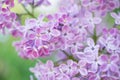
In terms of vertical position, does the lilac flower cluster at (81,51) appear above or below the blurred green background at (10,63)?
above

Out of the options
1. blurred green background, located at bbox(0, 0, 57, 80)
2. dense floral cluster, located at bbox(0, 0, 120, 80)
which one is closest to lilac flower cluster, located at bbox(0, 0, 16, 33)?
dense floral cluster, located at bbox(0, 0, 120, 80)

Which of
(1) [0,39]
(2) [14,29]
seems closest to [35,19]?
(2) [14,29]

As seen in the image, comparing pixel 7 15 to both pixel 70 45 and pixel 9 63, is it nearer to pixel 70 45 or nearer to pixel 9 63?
pixel 70 45

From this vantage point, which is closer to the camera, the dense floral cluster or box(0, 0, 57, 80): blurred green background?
the dense floral cluster

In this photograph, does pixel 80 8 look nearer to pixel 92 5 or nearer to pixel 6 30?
pixel 92 5

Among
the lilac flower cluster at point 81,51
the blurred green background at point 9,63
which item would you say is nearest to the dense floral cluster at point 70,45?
the lilac flower cluster at point 81,51

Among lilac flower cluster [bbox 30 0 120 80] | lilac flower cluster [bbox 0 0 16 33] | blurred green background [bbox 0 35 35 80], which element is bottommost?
blurred green background [bbox 0 35 35 80]

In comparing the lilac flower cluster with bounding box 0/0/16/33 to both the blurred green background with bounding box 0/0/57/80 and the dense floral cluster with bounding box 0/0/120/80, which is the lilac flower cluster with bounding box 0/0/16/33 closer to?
the dense floral cluster with bounding box 0/0/120/80

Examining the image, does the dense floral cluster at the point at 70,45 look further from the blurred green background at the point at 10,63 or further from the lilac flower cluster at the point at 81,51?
the blurred green background at the point at 10,63

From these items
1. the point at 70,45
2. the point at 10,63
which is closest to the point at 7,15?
the point at 70,45
